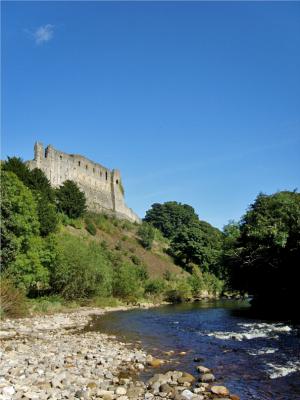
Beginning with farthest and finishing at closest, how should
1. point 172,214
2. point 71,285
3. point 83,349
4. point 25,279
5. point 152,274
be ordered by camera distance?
point 172,214
point 152,274
point 71,285
point 25,279
point 83,349

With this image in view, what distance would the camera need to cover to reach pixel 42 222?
3953 cm

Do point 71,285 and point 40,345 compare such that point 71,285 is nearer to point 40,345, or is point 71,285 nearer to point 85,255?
point 85,255

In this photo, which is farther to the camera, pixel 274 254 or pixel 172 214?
pixel 172 214

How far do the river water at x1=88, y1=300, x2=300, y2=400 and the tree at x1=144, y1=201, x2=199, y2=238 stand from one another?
88779mm

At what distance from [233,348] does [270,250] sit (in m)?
15.4

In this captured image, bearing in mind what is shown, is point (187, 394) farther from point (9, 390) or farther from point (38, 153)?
point (38, 153)

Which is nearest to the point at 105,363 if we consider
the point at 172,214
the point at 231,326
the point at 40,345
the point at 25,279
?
the point at 40,345

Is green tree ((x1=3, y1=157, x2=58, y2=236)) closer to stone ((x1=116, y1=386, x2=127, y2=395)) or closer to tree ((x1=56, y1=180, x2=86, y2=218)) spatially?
tree ((x1=56, y1=180, x2=86, y2=218))

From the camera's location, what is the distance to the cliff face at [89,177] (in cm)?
6619

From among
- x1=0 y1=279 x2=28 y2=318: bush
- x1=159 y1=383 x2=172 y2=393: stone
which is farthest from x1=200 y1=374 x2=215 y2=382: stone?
x1=0 y1=279 x2=28 y2=318: bush

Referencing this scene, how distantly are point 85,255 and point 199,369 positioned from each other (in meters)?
25.2

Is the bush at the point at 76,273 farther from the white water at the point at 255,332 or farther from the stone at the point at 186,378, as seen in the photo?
the stone at the point at 186,378

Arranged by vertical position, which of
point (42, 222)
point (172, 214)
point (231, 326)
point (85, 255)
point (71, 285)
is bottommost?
point (231, 326)

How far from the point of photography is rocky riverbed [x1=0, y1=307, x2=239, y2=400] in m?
9.95
